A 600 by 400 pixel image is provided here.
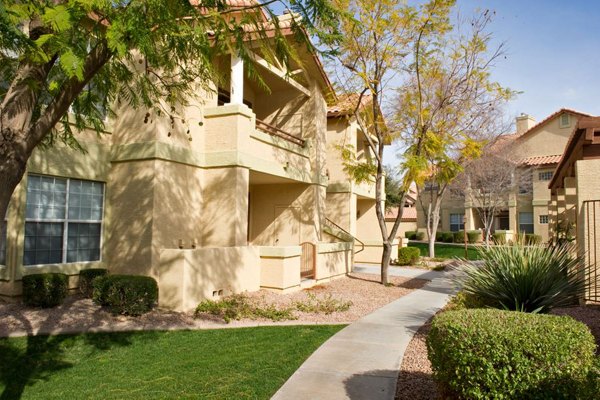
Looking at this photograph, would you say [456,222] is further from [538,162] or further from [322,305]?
[322,305]

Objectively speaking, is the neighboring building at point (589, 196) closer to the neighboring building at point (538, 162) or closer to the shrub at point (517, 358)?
the shrub at point (517, 358)

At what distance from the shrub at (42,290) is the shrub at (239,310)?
3.06 meters

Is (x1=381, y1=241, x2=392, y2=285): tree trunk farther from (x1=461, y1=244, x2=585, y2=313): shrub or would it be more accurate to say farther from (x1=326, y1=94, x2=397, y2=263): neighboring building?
(x1=461, y1=244, x2=585, y2=313): shrub

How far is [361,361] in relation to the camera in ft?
22.3

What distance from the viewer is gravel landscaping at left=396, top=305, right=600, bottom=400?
18.3 ft

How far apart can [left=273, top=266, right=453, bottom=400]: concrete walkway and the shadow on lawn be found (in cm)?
361

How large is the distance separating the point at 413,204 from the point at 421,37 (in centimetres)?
4056

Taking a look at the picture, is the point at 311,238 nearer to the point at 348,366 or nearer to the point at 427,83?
the point at 427,83

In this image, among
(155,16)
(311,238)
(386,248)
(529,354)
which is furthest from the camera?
(311,238)

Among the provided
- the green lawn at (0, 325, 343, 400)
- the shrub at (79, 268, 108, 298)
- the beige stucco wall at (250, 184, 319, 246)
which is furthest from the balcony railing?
the green lawn at (0, 325, 343, 400)

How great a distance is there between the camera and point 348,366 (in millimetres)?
6570

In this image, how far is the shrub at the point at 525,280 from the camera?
7.67 meters

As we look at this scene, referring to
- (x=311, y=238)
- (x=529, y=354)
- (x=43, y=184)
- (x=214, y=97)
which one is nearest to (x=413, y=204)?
(x=311, y=238)

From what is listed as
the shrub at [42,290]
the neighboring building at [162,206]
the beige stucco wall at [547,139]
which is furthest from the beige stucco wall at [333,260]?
the beige stucco wall at [547,139]
